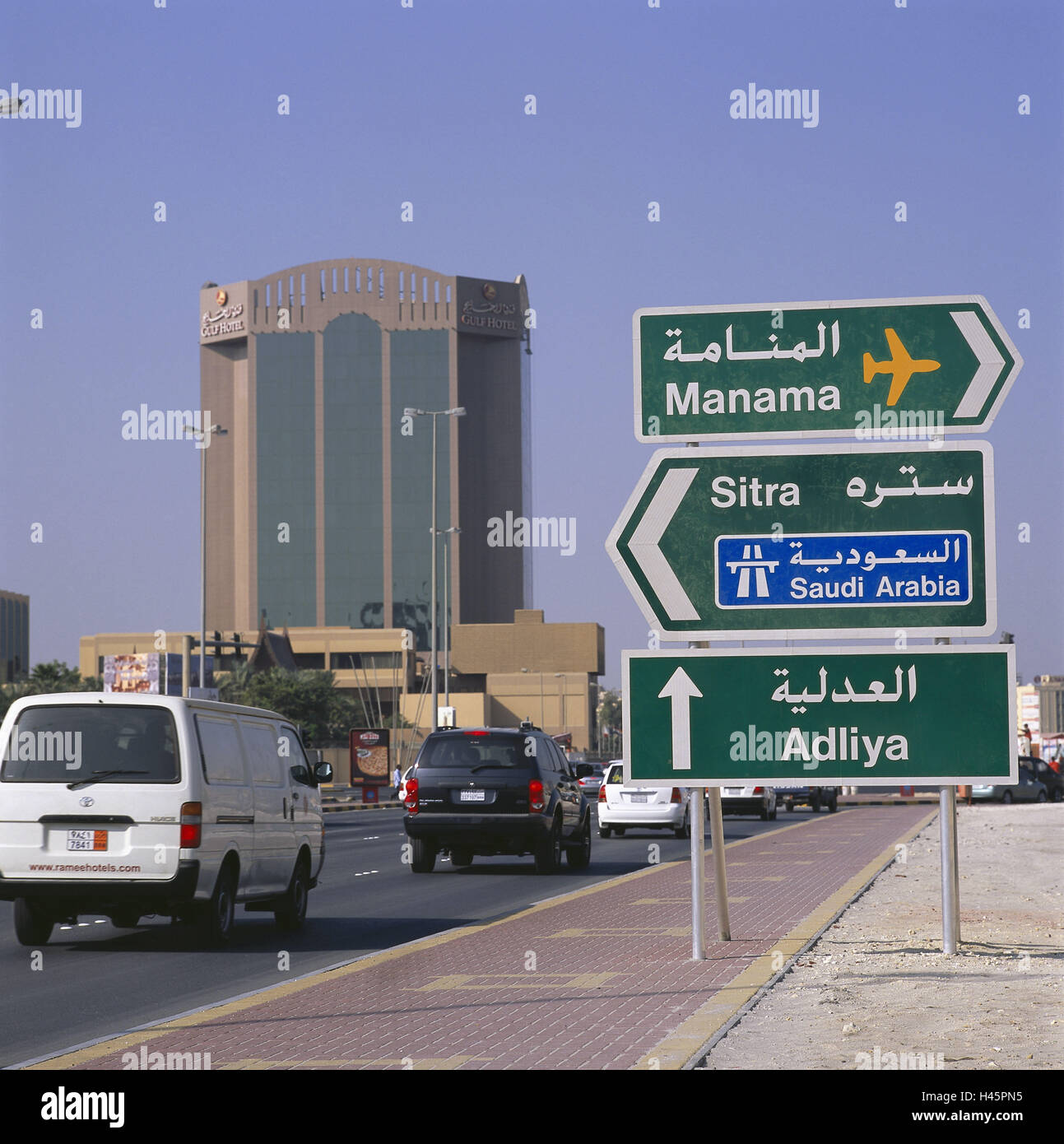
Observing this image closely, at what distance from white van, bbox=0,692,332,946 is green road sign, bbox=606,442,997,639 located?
4039 mm

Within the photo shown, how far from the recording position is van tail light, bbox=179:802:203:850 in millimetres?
12805

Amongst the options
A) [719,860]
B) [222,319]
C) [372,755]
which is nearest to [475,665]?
[222,319]

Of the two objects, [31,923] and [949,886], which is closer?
[949,886]

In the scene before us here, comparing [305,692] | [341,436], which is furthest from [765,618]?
[341,436]

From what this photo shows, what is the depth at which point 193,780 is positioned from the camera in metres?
13.0

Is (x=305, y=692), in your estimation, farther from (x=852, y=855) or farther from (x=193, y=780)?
(x=193, y=780)

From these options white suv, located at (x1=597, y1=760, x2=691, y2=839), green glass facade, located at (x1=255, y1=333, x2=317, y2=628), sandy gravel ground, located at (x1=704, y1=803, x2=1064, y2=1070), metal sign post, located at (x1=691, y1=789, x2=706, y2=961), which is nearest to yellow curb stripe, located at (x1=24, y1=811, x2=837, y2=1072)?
metal sign post, located at (x1=691, y1=789, x2=706, y2=961)

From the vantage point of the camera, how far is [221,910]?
44.4 ft

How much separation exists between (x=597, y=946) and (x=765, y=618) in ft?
9.92

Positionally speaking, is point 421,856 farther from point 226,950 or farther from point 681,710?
point 681,710

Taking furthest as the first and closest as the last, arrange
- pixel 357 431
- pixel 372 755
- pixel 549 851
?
pixel 357 431 < pixel 372 755 < pixel 549 851

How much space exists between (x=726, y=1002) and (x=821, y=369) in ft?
14.4

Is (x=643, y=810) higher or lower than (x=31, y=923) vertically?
lower
